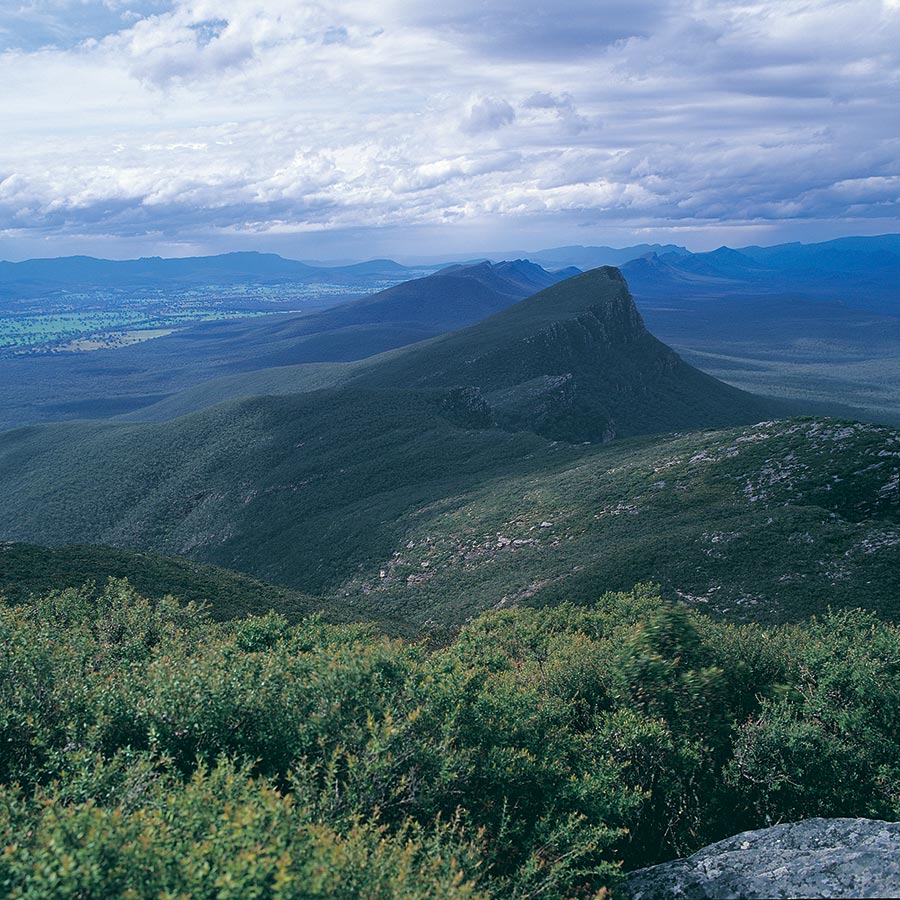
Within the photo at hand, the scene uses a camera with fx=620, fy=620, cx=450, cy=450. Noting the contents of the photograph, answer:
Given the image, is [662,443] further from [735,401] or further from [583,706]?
[735,401]

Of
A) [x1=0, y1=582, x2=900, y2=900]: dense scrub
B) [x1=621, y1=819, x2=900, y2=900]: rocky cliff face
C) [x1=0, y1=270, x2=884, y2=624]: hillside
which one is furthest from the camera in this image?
[x1=0, y1=270, x2=884, y2=624]: hillside

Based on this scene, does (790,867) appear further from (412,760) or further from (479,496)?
(479,496)

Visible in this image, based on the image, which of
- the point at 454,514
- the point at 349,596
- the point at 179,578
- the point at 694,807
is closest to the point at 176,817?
the point at 694,807

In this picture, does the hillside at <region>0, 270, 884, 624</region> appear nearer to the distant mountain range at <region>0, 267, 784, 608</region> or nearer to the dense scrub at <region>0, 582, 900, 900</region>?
the distant mountain range at <region>0, 267, 784, 608</region>

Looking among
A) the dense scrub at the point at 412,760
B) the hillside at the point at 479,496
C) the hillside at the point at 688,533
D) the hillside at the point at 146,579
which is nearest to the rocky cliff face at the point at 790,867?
the dense scrub at the point at 412,760

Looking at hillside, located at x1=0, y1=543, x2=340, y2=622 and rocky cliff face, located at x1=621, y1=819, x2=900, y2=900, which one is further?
hillside, located at x1=0, y1=543, x2=340, y2=622

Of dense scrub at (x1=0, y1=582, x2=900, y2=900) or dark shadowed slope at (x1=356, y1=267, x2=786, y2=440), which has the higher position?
→ dark shadowed slope at (x1=356, y1=267, x2=786, y2=440)

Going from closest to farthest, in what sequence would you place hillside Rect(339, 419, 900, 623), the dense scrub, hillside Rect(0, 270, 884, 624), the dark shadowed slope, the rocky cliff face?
the dense scrub → the rocky cliff face → hillside Rect(339, 419, 900, 623) → hillside Rect(0, 270, 884, 624) → the dark shadowed slope

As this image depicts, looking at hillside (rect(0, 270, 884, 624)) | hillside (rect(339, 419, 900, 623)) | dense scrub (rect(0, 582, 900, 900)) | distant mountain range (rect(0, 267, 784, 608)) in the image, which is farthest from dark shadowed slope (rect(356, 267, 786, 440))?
dense scrub (rect(0, 582, 900, 900))
